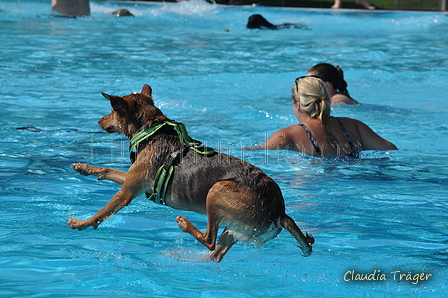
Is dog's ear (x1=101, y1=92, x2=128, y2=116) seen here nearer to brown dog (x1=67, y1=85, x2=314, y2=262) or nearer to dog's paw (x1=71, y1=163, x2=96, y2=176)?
brown dog (x1=67, y1=85, x2=314, y2=262)

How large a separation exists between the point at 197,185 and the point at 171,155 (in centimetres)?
33

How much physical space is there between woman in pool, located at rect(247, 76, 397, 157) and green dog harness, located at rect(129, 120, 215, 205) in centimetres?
235

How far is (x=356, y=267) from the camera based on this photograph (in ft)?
13.3

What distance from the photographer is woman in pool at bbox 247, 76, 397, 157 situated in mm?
6238

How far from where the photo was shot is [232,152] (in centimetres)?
687

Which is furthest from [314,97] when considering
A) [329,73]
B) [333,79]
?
[333,79]

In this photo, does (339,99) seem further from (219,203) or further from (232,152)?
(219,203)

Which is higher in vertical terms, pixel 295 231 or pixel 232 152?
pixel 295 231

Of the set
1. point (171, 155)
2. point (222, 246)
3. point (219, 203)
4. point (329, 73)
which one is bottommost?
point (222, 246)

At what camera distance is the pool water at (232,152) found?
12.8ft

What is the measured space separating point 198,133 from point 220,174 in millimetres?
4072

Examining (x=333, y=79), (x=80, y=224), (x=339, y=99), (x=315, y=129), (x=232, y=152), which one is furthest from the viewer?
(x=339, y=99)

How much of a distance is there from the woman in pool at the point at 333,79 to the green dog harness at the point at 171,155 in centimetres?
409

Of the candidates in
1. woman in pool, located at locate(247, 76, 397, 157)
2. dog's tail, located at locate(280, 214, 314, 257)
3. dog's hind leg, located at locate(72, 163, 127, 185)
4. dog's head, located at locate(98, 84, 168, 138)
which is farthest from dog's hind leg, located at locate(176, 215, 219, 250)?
woman in pool, located at locate(247, 76, 397, 157)
